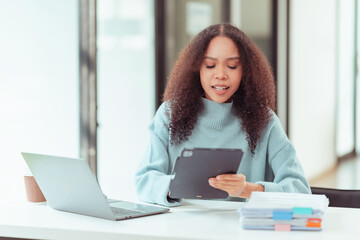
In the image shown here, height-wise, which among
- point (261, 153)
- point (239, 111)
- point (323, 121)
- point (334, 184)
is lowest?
point (334, 184)

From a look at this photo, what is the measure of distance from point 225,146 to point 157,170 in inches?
10.2

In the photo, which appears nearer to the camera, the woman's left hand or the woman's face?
the woman's left hand

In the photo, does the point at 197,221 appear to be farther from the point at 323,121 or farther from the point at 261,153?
the point at 323,121

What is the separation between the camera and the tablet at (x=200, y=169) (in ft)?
5.90

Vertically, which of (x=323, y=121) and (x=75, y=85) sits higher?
(x=75, y=85)

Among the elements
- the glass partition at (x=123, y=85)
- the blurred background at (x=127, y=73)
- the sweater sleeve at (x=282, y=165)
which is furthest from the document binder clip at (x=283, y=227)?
the glass partition at (x=123, y=85)

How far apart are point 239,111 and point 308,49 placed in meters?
4.01

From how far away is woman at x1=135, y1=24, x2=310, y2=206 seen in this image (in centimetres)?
220

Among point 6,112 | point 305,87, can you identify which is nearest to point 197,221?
point 6,112


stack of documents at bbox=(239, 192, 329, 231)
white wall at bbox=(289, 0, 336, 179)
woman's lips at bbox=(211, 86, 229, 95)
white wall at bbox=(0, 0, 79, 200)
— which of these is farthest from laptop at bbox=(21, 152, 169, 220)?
white wall at bbox=(289, 0, 336, 179)

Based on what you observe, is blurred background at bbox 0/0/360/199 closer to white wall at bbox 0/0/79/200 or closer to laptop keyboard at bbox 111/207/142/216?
white wall at bbox 0/0/79/200

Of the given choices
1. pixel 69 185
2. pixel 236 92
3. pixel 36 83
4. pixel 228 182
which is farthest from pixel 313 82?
pixel 69 185

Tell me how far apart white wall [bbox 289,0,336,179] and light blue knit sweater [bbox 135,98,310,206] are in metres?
3.53

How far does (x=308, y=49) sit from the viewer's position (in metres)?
6.12
